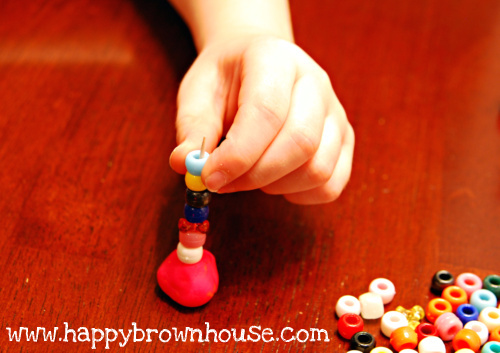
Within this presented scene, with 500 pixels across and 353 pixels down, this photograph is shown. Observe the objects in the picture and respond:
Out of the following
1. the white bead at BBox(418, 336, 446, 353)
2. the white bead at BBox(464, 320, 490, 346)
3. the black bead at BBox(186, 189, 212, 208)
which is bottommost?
the white bead at BBox(464, 320, 490, 346)

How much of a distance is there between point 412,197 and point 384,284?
183 mm

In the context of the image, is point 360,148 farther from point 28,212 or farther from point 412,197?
point 28,212

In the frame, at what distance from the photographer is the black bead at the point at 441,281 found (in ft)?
2.46

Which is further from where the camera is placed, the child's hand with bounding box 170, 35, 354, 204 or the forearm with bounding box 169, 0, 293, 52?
the forearm with bounding box 169, 0, 293, 52

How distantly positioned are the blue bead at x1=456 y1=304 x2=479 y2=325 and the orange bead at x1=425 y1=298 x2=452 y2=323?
Result: 1cm

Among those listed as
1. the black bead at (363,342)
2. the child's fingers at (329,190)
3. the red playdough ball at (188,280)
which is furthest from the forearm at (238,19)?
the black bead at (363,342)

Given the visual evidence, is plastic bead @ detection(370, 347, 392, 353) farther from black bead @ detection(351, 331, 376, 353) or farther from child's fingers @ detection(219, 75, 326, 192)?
child's fingers @ detection(219, 75, 326, 192)

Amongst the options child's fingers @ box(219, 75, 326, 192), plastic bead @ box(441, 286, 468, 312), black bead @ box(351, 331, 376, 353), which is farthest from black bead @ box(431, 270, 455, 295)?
child's fingers @ box(219, 75, 326, 192)

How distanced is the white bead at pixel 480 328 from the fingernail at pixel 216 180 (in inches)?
13.3

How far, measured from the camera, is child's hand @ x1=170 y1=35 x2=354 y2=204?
2.20ft

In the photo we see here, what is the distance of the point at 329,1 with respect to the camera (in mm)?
1307

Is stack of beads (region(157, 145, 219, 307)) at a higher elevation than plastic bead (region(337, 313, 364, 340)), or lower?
higher

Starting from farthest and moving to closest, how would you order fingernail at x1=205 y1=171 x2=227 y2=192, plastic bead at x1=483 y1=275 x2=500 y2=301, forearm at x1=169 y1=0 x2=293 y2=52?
1. forearm at x1=169 y1=0 x2=293 y2=52
2. plastic bead at x1=483 y1=275 x2=500 y2=301
3. fingernail at x1=205 y1=171 x2=227 y2=192

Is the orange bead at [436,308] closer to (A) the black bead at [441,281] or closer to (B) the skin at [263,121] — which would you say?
(A) the black bead at [441,281]
